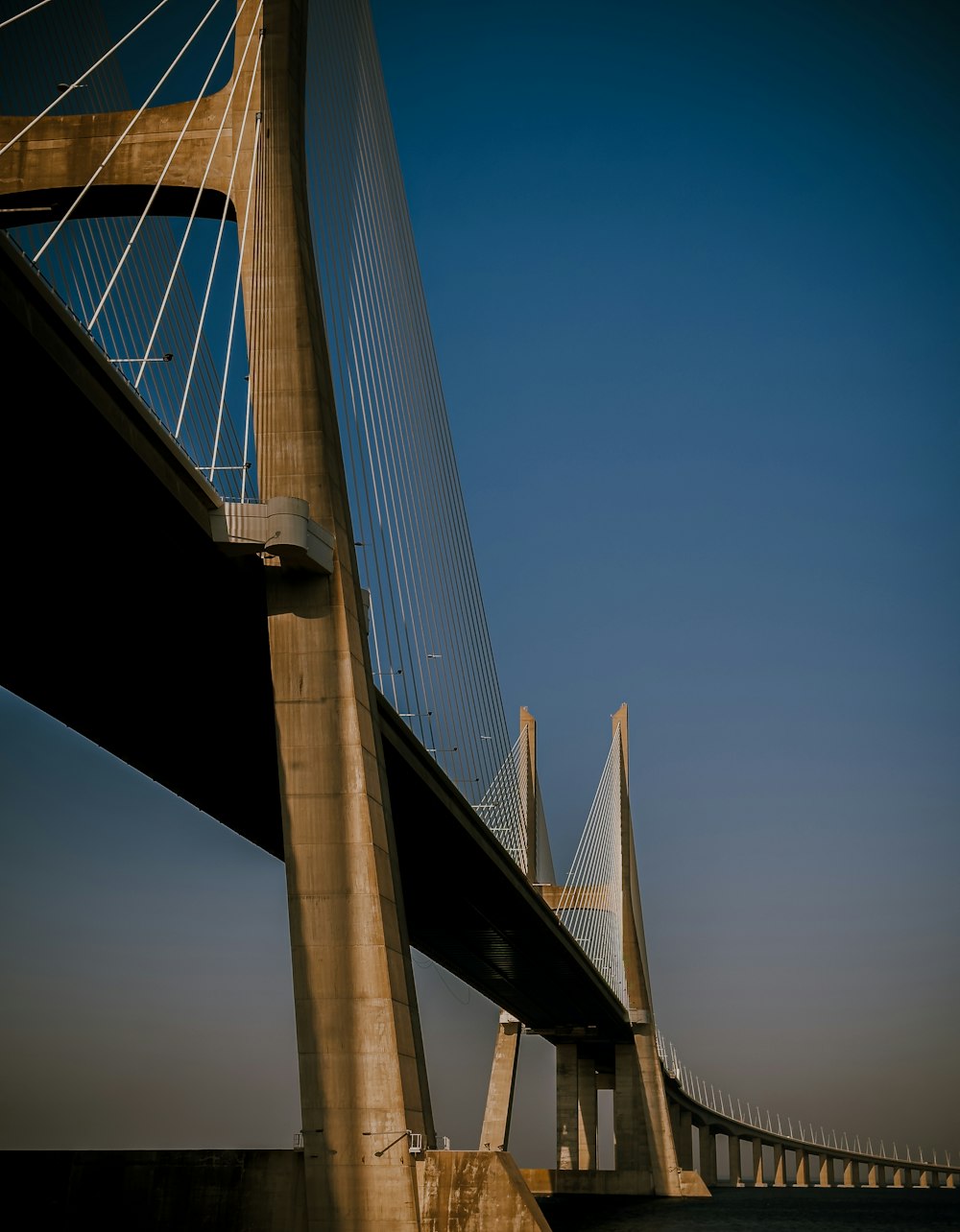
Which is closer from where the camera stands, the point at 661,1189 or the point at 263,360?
the point at 263,360

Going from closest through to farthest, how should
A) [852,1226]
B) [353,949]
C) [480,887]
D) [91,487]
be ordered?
[91,487] < [353,949] < [480,887] < [852,1226]

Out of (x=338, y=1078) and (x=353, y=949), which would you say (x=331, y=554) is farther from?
(x=338, y=1078)

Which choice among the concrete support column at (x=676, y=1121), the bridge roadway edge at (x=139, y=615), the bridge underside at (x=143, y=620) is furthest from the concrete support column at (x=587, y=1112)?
the bridge roadway edge at (x=139, y=615)

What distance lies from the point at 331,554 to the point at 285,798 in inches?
135

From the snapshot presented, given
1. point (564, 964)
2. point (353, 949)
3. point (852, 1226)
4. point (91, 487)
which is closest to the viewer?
point (91, 487)

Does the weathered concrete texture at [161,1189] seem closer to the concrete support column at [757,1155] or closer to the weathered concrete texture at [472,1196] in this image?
the weathered concrete texture at [472,1196]

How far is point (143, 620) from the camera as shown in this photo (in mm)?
22656

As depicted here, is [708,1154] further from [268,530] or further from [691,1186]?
[268,530]

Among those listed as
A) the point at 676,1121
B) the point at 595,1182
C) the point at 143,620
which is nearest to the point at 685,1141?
the point at 676,1121

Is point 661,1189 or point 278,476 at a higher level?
point 278,476

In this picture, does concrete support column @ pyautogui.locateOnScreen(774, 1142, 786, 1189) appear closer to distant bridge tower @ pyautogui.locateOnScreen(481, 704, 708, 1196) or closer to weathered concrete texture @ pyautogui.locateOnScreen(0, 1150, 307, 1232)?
distant bridge tower @ pyautogui.locateOnScreen(481, 704, 708, 1196)

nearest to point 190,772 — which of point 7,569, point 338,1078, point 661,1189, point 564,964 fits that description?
point 7,569

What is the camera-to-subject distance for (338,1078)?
19.0 m

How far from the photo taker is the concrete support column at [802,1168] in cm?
13025
